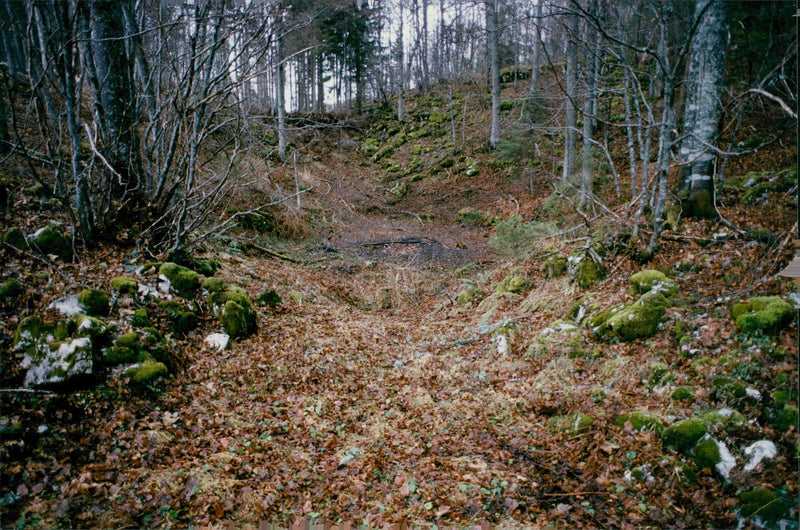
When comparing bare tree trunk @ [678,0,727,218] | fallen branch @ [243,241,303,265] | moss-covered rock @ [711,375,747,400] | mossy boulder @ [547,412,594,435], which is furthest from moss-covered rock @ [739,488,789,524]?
fallen branch @ [243,241,303,265]

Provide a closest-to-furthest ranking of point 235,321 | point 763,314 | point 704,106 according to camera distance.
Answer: point 763,314 → point 235,321 → point 704,106

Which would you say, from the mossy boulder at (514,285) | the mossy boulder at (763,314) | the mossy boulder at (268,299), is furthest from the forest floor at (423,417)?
the mossy boulder at (514,285)

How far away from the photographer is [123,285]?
17.0 feet

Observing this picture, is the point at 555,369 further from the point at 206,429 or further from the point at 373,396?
the point at 206,429

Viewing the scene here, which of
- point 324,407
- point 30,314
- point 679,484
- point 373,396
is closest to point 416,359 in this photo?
point 373,396

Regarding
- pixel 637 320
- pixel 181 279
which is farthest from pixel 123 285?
pixel 637 320

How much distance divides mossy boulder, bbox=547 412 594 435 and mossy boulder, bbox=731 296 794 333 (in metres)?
1.89

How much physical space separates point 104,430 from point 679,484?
5.05 meters

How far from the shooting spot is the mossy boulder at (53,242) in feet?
17.0

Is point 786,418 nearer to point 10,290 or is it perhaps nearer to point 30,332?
point 30,332

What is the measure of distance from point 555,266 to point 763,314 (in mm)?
3926

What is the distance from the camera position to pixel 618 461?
362 cm

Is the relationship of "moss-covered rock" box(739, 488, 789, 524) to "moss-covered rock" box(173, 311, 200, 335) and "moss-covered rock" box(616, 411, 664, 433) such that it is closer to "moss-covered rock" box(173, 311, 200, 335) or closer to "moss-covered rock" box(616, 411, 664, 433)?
"moss-covered rock" box(616, 411, 664, 433)

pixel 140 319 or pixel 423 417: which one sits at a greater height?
pixel 140 319
